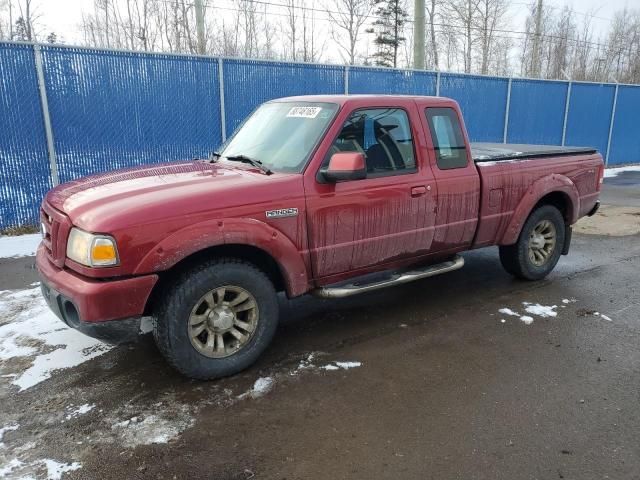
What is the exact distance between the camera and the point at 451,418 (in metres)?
3.12

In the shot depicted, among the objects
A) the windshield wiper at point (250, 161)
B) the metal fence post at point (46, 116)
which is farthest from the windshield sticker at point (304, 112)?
the metal fence post at point (46, 116)

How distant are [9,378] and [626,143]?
19.3m

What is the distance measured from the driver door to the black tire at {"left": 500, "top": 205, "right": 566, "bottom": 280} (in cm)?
146

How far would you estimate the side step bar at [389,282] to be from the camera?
3.97 metres

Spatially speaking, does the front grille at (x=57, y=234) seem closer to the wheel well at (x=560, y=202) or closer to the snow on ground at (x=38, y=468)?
the snow on ground at (x=38, y=468)

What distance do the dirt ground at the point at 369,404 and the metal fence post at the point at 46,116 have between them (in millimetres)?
3542

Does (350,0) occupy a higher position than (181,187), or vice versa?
(350,0)

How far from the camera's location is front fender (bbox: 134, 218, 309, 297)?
3.17m

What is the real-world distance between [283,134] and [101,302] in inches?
78.4

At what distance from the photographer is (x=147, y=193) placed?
3.35 m

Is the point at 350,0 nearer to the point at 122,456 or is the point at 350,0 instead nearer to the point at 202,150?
the point at 202,150

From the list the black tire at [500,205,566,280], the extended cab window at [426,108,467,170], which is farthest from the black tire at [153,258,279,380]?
the black tire at [500,205,566,280]

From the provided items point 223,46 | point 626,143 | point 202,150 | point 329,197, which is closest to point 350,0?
point 223,46

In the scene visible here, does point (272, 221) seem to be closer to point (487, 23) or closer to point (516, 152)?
point (516, 152)
